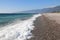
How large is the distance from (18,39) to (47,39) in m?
1.89

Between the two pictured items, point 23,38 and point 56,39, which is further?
point 23,38

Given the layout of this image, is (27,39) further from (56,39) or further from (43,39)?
(56,39)

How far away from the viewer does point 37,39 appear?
10.7 m

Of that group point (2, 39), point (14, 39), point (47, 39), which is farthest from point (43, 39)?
point (2, 39)

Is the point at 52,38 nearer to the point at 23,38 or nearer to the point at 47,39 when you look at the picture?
the point at 47,39

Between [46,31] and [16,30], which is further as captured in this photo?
[16,30]

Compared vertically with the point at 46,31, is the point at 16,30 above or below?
below

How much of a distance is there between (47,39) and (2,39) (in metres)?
2.85

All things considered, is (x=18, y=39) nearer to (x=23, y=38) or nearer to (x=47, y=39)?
(x=23, y=38)

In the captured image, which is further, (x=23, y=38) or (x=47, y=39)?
(x=23, y=38)

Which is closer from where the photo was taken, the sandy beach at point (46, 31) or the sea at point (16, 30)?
the sandy beach at point (46, 31)

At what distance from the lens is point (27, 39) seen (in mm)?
11094

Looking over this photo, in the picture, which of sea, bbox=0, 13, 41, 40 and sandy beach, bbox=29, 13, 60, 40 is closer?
sandy beach, bbox=29, 13, 60, 40

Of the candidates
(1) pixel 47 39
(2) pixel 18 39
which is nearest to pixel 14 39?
(2) pixel 18 39
